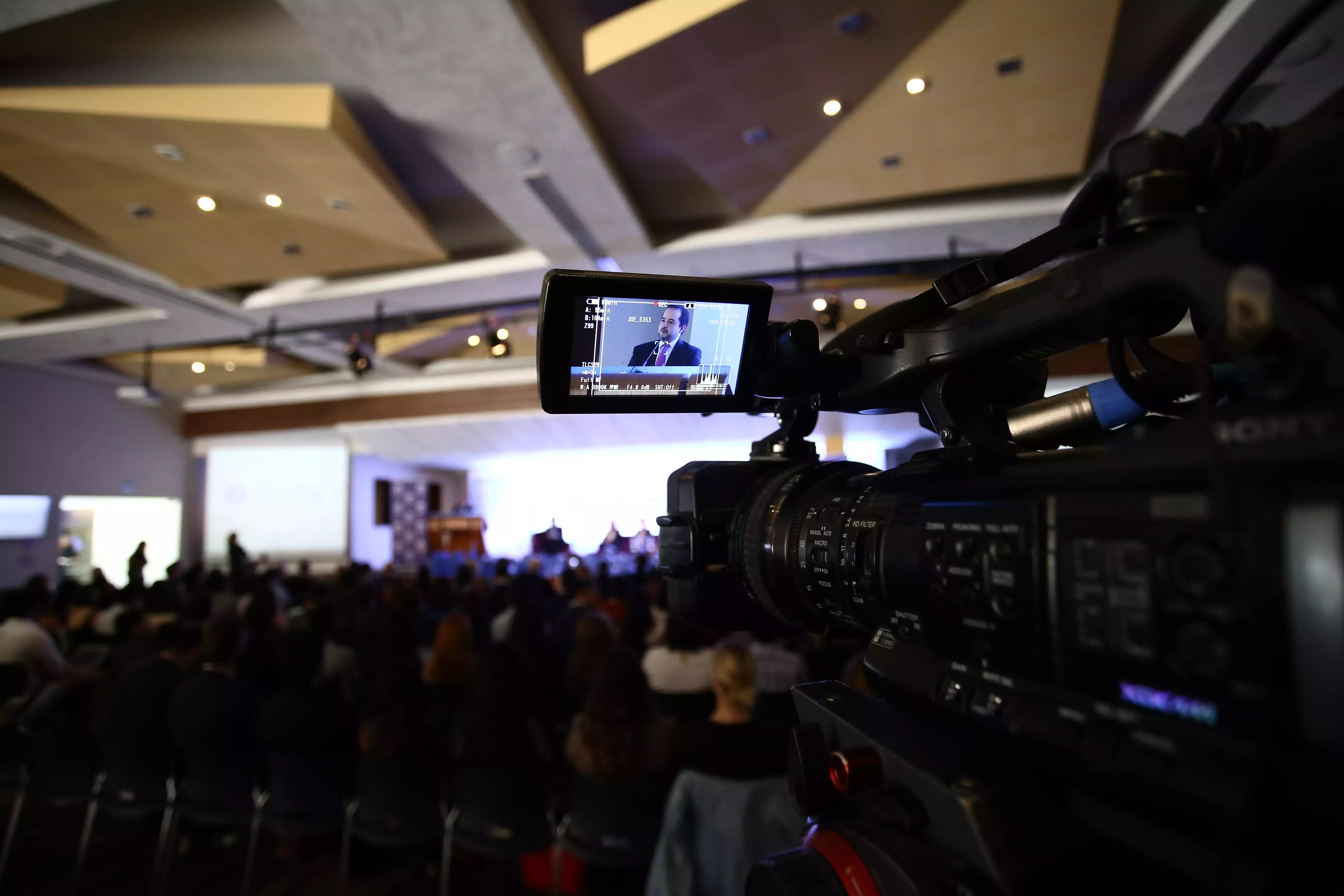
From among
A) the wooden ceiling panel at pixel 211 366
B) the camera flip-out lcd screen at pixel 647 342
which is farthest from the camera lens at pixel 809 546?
the wooden ceiling panel at pixel 211 366

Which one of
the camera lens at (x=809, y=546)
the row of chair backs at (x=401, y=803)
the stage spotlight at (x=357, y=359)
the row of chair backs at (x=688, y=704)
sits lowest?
the row of chair backs at (x=401, y=803)

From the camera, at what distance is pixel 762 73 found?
2.78m

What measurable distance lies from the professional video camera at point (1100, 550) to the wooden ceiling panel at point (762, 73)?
2.18 m

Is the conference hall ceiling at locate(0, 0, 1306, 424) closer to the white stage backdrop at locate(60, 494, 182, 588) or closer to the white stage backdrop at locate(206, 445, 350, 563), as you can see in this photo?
the white stage backdrop at locate(60, 494, 182, 588)

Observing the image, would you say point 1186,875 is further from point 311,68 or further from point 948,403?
point 311,68

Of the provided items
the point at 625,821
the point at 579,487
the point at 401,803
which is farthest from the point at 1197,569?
the point at 579,487

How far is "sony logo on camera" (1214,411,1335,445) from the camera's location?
33 cm

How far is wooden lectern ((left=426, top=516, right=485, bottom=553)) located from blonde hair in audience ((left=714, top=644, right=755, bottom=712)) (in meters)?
10.2

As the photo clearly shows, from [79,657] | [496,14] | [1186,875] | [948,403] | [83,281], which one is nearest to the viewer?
[1186,875]

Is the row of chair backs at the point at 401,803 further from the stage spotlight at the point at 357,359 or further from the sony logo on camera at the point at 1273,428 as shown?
the stage spotlight at the point at 357,359

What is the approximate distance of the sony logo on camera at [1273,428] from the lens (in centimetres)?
33

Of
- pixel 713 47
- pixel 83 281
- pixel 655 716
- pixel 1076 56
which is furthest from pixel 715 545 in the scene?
pixel 83 281

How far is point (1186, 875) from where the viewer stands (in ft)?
1.24

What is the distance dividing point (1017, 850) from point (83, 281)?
6.80m
